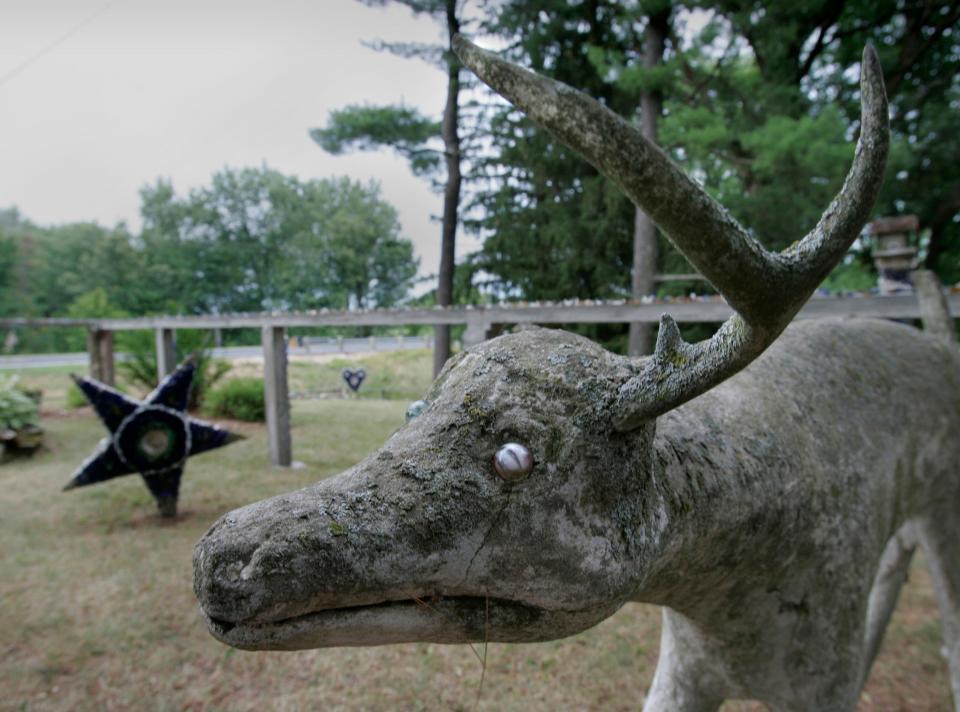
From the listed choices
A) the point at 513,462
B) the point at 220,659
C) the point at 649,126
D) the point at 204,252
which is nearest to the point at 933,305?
the point at 513,462

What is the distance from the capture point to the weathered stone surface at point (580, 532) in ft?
2.70

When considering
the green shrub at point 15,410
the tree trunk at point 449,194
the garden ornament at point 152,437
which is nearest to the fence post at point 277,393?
the garden ornament at point 152,437

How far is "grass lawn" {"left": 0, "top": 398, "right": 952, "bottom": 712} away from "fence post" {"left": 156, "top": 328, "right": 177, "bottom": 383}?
431 cm

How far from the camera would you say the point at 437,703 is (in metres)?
2.83

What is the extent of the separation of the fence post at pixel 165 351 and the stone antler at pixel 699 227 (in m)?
9.55

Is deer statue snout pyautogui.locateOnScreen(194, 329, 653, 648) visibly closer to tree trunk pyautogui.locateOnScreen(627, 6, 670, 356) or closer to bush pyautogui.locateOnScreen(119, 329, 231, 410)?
tree trunk pyautogui.locateOnScreen(627, 6, 670, 356)

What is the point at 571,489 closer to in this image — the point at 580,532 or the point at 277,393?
the point at 580,532

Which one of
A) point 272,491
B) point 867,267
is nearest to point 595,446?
point 272,491

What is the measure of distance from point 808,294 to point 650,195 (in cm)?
33

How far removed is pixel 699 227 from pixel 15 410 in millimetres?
10532

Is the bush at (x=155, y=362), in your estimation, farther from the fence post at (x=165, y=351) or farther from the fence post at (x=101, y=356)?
the fence post at (x=165, y=351)

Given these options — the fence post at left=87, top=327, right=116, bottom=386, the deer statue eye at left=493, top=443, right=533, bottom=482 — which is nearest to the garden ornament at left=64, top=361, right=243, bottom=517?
the deer statue eye at left=493, top=443, right=533, bottom=482

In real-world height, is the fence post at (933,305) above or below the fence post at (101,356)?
above

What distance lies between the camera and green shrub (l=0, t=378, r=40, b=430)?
8094mm
